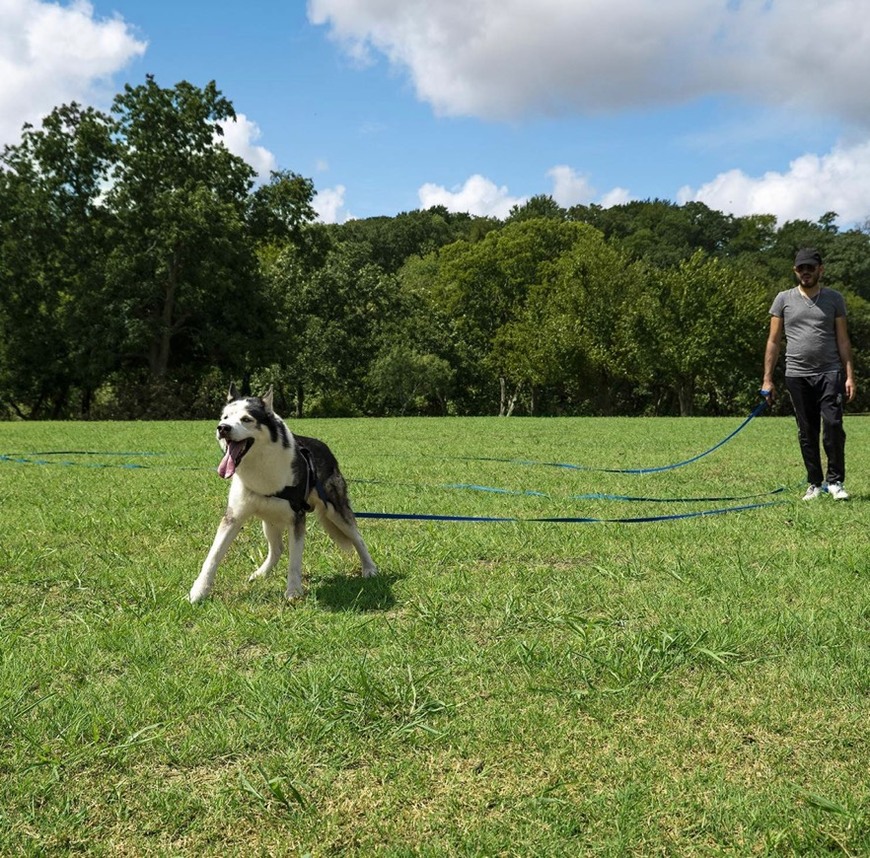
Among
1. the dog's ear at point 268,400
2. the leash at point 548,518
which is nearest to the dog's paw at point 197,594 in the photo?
the dog's ear at point 268,400

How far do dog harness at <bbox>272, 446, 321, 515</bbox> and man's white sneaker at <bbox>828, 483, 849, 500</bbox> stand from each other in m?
6.05

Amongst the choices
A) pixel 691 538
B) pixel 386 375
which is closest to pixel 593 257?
pixel 386 375

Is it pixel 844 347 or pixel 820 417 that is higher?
pixel 844 347

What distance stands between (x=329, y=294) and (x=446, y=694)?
51312 millimetres

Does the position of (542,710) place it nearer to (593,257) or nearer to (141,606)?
(141,606)

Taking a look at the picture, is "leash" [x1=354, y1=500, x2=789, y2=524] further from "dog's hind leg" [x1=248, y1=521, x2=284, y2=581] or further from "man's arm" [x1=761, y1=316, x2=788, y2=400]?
"man's arm" [x1=761, y1=316, x2=788, y2=400]

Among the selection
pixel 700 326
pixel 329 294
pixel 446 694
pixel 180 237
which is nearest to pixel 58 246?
pixel 180 237

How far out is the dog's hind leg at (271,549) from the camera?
17.5 feet

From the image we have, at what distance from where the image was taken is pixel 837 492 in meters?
8.69

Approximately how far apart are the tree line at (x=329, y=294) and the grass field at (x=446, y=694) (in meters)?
32.9

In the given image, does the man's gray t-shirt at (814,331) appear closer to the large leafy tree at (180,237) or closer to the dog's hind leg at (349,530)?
the dog's hind leg at (349,530)

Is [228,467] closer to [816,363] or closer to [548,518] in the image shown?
[548,518]

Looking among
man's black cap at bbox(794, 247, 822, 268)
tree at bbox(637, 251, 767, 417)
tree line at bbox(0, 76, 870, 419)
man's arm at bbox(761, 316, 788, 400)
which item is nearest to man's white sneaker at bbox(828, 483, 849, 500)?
man's arm at bbox(761, 316, 788, 400)

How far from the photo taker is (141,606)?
4.75 meters
